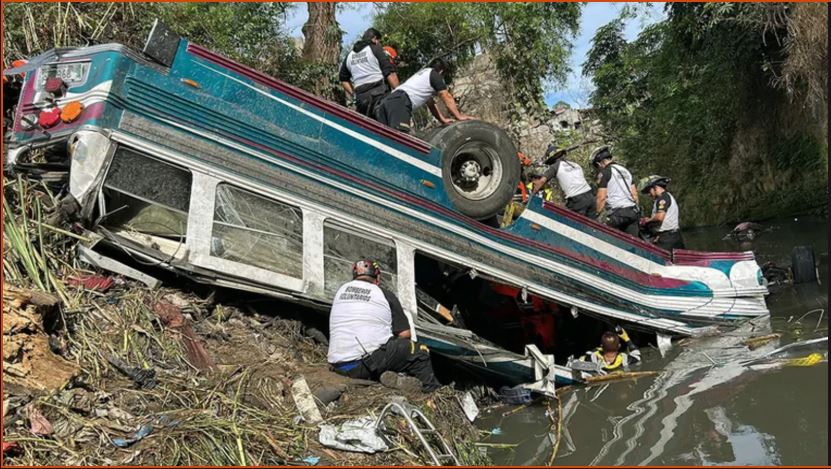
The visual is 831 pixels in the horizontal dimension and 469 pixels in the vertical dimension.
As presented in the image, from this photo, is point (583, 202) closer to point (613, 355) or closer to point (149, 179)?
point (613, 355)

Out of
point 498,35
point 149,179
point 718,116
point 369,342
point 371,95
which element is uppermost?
point 498,35

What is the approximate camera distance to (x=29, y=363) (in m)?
4.29

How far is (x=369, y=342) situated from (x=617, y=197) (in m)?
3.94

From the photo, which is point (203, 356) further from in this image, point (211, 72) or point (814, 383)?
point (814, 383)

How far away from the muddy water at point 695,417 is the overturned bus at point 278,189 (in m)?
0.62

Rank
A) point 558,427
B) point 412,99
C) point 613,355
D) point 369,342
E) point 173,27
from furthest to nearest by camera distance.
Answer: point 173,27 < point 613,355 < point 412,99 < point 369,342 < point 558,427

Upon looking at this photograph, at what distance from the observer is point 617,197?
8.20 metres

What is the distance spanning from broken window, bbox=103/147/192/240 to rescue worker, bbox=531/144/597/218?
13.3 ft

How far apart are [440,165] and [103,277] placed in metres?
2.66

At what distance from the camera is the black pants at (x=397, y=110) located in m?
6.62

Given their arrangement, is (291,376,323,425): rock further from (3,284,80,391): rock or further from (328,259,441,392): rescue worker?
(3,284,80,391): rock

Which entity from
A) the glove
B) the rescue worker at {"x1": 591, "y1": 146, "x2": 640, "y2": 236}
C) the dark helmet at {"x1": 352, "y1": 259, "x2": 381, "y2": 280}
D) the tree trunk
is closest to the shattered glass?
the dark helmet at {"x1": 352, "y1": 259, "x2": 381, "y2": 280}

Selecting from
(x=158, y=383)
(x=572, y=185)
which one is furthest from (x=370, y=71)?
(x=158, y=383)

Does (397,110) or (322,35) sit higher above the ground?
(322,35)
